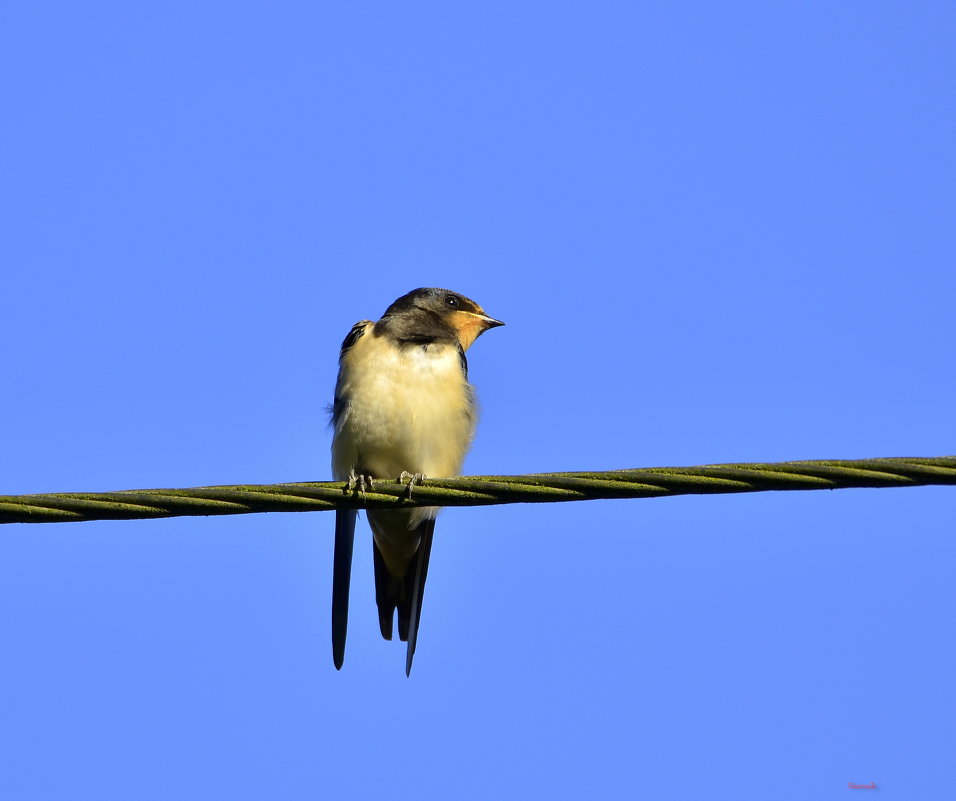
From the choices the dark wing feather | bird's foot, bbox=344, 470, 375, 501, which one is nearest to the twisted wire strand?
bird's foot, bbox=344, 470, 375, 501

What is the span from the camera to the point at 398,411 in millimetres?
5914

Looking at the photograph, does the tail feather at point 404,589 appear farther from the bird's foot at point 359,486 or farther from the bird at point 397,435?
the bird's foot at point 359,486

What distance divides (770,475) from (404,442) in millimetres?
2724

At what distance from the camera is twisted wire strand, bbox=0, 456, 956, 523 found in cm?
340

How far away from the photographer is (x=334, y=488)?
3.85m

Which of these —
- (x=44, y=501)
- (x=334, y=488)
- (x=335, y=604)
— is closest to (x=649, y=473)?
(x=334, y=488)

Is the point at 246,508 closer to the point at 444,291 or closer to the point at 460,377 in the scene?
the point at 460,377

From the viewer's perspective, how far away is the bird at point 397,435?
592 centimetres

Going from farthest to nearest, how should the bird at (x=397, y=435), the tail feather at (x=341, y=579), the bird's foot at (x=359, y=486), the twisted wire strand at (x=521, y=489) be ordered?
the bird at (x=397, y=435) → the tail feather at (x=341, y=579) → the bird's foot at (x=359, y=486) → the twisted wire strand at (x=521, y=489)

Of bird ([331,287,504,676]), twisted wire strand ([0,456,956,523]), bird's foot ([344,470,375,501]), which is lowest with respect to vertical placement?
twisted wire strand ([0,456,956,523])

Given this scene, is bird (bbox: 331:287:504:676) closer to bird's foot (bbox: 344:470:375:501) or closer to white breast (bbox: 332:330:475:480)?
white breast (bbox: 332:330:475:480)

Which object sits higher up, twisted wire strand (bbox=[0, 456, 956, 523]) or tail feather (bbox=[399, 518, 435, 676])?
tail feather (bbox=[399, 518, 435, 676])

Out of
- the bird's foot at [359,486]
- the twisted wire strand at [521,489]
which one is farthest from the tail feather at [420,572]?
the twisted wire strand at [521,489]

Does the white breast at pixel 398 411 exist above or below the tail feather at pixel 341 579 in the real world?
above
